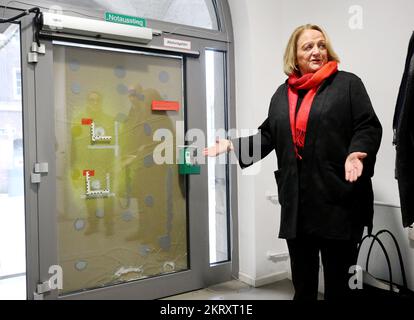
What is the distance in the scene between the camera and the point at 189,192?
2.52m

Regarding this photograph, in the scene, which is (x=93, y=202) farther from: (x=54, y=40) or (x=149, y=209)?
(x=54, y=40)

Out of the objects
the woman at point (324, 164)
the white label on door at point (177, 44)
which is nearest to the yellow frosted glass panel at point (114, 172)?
the white label on door at point (177, 44)

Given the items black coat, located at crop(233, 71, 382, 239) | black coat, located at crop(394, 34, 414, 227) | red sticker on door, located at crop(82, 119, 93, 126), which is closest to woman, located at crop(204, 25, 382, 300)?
black coat, located at crop(233, 71, 382, 239)

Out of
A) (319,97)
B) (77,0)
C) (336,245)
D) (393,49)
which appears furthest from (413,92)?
(77,0)

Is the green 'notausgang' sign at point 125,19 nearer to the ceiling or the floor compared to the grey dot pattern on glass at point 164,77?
nearer to the ceiling

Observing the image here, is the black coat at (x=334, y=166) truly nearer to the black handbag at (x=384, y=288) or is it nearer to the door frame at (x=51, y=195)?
the black handbag at (x=384, y=288)

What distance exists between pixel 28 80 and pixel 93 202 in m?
0.79

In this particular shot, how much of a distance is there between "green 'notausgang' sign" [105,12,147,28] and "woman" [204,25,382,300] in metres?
1.15

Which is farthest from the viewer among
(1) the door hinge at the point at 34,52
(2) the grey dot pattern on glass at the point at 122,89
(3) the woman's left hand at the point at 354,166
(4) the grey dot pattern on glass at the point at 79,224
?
(2) the grey dot pattern on glass at the point at 122,89

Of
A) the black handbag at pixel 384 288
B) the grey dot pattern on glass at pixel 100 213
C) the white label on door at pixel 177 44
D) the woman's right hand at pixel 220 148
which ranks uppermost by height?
the white label on door at pixel 177 44

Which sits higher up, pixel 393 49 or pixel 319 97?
pixel 393 49

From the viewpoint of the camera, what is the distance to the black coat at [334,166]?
135 cm

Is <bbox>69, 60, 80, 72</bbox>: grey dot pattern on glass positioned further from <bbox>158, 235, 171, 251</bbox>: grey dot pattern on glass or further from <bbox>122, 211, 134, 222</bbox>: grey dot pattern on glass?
<bbox>158, 235, 171, 251</bbox>: grey dot pattern on glass

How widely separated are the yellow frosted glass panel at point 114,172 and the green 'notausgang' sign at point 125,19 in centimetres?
19
